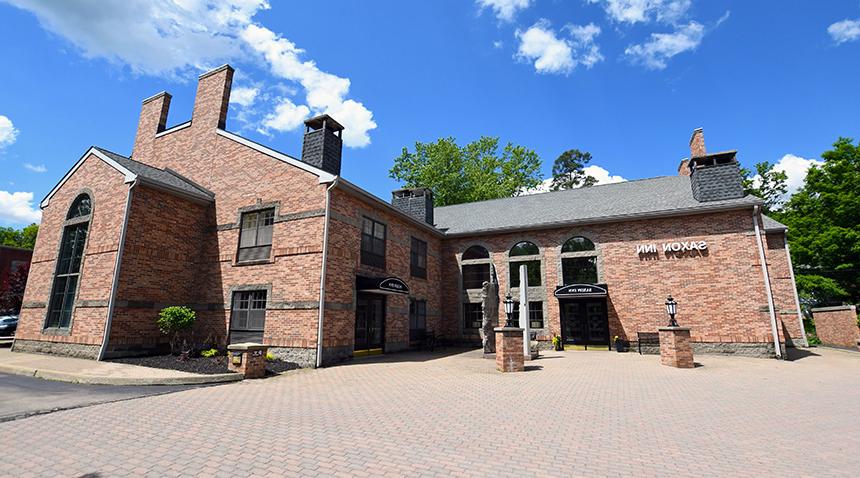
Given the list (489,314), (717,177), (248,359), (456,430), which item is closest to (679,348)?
(489,314)

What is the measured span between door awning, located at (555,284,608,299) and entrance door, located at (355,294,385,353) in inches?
312

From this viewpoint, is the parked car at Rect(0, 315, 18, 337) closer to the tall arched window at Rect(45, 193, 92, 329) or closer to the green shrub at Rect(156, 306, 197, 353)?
the tall arched window at Rect(45, 193, 92, 329)

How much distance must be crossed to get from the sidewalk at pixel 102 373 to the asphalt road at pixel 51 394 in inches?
8.0

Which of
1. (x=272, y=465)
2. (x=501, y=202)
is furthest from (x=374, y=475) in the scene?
(x=501, y=202)

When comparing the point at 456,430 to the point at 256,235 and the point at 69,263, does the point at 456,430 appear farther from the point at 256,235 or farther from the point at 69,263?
the point at 69,263

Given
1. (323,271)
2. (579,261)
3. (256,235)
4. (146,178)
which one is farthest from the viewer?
(579,261)

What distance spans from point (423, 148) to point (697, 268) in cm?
2647

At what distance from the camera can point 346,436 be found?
199 inches

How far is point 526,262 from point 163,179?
625 inches

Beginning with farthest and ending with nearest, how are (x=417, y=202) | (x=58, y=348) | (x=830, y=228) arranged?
(x=830, y=228)
(x=417, y=202)
(x=58, y=348)

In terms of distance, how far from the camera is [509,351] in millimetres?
11102

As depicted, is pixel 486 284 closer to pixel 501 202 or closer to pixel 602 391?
pixel 602 391

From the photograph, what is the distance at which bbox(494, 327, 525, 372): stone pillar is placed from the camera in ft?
36.3

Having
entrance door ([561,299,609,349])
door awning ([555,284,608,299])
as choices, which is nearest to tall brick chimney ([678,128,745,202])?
door awning ([555,284,608,299])
